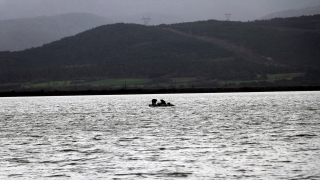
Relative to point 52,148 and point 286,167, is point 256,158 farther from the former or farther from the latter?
point 52,148

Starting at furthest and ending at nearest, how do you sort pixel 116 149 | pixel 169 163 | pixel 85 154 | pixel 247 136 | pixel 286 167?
pixel 247 136, pixel 116 149, pixel 85 154, pixel 169 163, pixel 286 167

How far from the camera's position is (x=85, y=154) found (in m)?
35.7

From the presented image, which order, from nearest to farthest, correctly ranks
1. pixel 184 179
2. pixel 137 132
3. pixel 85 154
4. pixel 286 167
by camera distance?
pixel 184 179 < pixel 286 167 < pixel 85 154 < pixel 137 132

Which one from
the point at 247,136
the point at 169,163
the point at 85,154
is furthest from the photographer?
the point at 247,136

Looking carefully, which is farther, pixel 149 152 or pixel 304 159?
pixel 149 152

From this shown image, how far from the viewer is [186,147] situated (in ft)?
126

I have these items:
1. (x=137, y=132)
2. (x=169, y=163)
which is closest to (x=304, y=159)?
(x=169, y=163)

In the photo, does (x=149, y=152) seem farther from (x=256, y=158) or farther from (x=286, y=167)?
(x=286, y=167)

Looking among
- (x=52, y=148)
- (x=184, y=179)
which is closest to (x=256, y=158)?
(x=184, y=179)

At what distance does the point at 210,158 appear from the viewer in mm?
32812

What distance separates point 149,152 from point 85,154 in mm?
4250

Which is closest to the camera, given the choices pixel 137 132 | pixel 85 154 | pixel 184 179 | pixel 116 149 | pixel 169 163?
pixel 184 179

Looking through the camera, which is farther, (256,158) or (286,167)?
(256,158)

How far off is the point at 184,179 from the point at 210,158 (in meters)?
6.36
